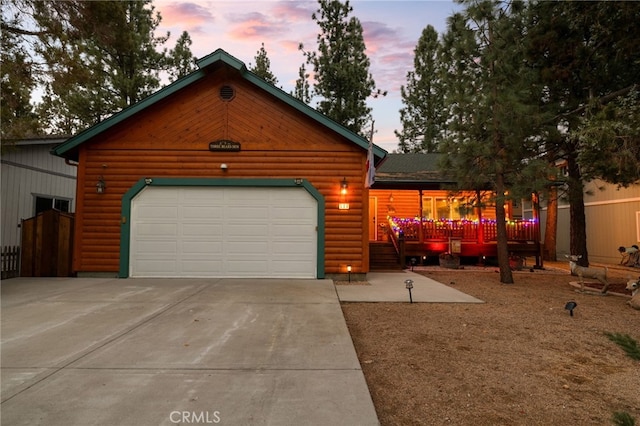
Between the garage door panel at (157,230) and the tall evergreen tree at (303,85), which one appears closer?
the garage door panel at (157,230)

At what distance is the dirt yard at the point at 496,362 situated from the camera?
2.87 metres

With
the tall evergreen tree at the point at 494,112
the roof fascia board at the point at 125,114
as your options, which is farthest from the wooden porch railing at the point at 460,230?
the roof fascia board at the point at 125,114

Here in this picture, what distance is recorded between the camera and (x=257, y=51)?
93.4 feet

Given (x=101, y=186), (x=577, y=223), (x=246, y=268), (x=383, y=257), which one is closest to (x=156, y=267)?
(x=246, y=268)

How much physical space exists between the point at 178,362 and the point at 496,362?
11.4ft

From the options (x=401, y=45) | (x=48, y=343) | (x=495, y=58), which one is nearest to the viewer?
(x=48, y=343)

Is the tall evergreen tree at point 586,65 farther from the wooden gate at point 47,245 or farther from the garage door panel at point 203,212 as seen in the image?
the wooden gate at point 47,245

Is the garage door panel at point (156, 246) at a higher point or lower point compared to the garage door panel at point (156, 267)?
higher

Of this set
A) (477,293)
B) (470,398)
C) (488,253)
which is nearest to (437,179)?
(488,253)

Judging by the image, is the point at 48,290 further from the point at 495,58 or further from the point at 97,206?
the point at 495,58

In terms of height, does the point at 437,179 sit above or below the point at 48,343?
above

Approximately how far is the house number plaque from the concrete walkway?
4.50 metres

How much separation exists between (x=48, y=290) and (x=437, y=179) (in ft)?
40.3

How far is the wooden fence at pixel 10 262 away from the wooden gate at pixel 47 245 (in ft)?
0.38
